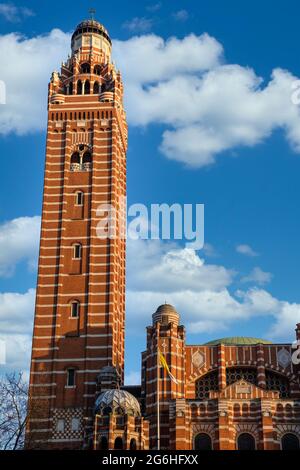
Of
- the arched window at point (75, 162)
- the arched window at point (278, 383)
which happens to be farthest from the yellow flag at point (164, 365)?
the arched window at point (75, 162)

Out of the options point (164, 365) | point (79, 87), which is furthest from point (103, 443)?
point (79, 87)

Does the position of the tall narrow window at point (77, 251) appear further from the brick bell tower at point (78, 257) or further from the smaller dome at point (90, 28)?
the smaller dome at point (90, 28)

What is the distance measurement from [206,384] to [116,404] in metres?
13.2

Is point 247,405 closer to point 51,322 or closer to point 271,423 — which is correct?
point 271,423

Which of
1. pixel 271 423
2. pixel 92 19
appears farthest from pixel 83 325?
pixel 92 19

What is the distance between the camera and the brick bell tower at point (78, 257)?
73.1 m

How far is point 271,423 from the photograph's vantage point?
6462 centimetres

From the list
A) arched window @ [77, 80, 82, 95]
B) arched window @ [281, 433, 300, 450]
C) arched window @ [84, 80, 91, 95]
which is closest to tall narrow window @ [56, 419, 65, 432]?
arched window @ [281, 433, 300, 450]

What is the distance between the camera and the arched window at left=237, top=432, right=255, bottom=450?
214 feet

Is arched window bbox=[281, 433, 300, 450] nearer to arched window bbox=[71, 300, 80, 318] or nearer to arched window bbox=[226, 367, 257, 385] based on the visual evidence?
arched window bbox=[226, 367, 257, 385]

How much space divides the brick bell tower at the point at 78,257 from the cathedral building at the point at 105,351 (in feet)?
0.40

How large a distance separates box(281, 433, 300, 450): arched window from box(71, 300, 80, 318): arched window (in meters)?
25.6

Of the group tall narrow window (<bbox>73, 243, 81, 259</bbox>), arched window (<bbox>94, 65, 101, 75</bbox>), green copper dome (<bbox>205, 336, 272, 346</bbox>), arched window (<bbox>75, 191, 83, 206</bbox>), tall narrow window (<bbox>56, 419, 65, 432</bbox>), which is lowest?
tall narrow window (<bbox>56, 419, 65, 432</bbox>)

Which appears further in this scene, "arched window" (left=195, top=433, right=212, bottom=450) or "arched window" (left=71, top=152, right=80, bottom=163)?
"arched window" (left=71, top=152, right=80, bottom=163)
